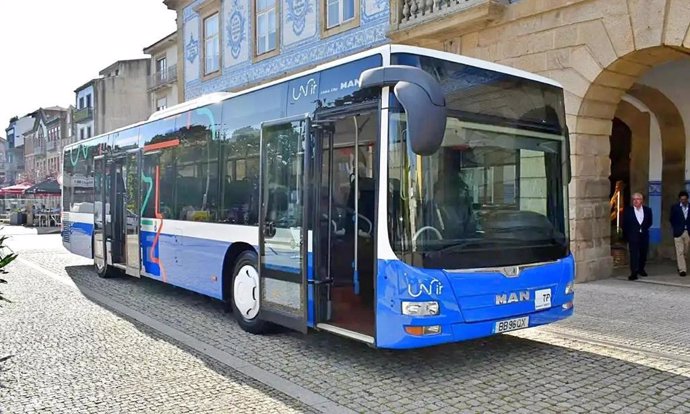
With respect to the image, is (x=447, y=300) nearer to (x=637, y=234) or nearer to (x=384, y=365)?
(x=384, y=365)

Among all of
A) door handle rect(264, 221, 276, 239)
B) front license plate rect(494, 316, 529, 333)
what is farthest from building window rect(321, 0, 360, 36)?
front license plate rect(494, 316, 529, 333)

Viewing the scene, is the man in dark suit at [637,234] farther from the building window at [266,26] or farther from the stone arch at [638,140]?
the building window at [266,26]

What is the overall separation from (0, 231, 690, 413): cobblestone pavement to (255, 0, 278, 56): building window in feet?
43.3

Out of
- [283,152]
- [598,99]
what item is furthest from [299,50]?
[283,152]

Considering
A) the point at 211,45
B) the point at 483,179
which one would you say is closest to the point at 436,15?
the point at 483,179

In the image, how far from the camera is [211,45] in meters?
23.6

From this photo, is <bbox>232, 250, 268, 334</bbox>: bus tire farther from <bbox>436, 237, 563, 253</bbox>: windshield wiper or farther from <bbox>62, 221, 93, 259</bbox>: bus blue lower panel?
<bbox>62, 221, 93, 259</bbox>: bus blue lower panel

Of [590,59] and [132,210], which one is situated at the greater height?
[590,59]

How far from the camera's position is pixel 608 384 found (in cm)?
520

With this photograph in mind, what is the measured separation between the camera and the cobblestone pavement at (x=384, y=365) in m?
4.85

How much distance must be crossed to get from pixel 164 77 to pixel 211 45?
44.7ft

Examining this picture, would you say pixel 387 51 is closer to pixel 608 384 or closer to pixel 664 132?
pixel 608 384

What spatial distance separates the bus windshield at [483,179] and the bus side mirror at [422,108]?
0.31 meters

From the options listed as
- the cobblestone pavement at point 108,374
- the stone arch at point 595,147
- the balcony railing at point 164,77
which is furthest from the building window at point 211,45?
the cobblestone pavement at point 108,374
